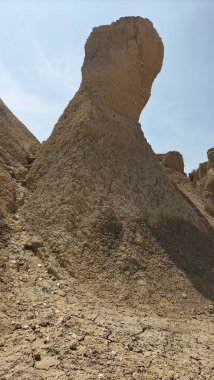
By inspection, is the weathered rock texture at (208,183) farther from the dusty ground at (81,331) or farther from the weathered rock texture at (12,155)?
the dusty ground at (81,331)

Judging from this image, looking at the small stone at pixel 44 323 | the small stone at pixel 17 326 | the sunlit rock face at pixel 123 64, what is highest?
the sunlit rock face at pixel 123 64

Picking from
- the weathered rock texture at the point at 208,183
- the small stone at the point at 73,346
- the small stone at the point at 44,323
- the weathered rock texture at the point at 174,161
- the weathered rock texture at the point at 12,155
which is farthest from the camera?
the weathered rock texture at the point at 174,161

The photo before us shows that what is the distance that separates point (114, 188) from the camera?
10.2 metres

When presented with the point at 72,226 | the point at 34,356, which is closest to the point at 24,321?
the point at 34,356

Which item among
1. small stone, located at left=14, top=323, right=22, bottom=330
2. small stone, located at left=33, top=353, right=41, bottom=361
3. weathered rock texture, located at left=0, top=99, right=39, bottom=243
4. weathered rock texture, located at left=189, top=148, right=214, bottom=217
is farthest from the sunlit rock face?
small stone, located at left=33, top=353, right=41, bottom=361

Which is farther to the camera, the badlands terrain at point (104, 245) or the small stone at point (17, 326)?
the small stone at point (17, 326)

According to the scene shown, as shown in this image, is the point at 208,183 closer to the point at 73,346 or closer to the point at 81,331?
the point at 81,331

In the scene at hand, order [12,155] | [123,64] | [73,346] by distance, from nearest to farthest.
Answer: [73,346] → [12,155] → [123,64]

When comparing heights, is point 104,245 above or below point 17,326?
above

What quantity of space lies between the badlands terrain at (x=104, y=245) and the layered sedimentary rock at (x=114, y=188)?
3 cm

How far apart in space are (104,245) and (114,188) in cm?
178

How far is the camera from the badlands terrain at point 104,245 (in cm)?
614

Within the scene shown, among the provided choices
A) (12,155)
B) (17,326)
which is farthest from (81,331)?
(12,155)

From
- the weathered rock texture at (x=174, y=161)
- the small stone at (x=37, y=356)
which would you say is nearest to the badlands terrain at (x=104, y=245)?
the small stone at (x=37, y=356)
